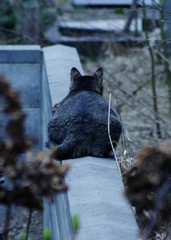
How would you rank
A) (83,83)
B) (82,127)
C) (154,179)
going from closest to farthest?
(154,179), (82,127), (83,83)

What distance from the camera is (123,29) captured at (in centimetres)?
1188

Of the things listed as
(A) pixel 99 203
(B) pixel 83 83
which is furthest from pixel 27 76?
(A) pixel 99 203

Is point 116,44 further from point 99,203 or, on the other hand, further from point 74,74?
point 99,203

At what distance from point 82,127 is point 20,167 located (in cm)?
241

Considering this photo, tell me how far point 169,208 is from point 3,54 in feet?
16.0

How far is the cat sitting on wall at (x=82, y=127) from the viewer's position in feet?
15.0

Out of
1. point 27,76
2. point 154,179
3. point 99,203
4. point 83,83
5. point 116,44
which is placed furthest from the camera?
point 116,44

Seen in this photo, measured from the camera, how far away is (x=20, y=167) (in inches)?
90.4

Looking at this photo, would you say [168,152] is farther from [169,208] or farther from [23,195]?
[23,195]

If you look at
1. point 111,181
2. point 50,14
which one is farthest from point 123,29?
point 111,181

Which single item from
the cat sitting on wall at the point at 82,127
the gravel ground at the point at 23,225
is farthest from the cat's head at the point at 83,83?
the gravel ground at the point at 23,225

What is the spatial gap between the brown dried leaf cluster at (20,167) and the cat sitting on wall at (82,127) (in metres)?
2.14

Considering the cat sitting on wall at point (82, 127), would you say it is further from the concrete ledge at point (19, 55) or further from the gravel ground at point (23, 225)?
the concrete ledge at point (19, 55)

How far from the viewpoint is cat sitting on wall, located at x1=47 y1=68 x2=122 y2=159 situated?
4.59 metres
